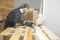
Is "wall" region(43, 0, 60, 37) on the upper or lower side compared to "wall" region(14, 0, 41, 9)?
lower

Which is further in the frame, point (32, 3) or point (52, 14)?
point (32, 3)

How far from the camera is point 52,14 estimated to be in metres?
3.14

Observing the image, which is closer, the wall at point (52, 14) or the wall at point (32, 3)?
the wall at point (52, 14)

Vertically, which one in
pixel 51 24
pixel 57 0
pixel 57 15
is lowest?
pixel 51 24

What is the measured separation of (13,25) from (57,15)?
3.22 ft

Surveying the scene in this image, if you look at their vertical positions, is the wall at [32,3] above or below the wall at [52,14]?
above

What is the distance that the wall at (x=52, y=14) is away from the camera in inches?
121

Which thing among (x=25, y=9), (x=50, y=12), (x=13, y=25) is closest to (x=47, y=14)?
(x=50, y=12)

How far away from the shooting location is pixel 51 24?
10.3 feet

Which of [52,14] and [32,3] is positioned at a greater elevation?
[32,3]

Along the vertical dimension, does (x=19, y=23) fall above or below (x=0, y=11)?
below

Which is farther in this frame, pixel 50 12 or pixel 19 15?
pixel 50 12

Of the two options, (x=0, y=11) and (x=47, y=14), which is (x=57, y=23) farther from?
(x=0, y=11)

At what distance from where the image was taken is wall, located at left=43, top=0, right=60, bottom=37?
10.0ft
